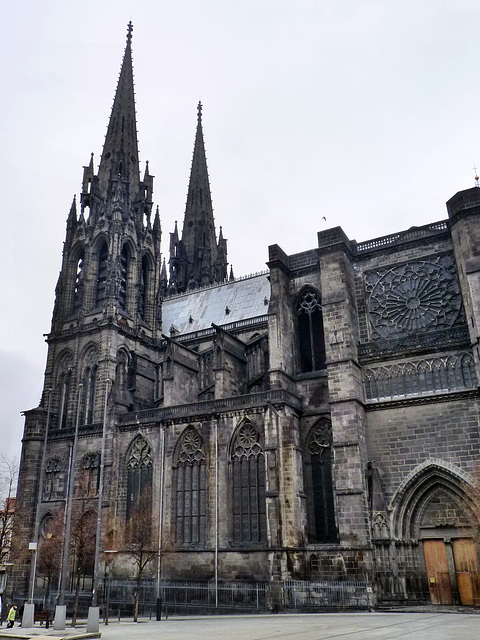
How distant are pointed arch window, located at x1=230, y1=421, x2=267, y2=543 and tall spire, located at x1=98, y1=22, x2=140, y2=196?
27204 mm

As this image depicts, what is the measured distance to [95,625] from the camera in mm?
16250

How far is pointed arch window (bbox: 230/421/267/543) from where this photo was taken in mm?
27484

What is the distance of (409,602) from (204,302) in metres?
31.9

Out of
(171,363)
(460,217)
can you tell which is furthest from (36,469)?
(460,217)

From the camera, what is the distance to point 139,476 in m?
32.3

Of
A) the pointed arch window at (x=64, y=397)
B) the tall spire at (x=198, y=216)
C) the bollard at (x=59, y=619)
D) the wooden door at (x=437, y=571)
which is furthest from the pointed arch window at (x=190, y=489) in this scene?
the tall spire at (x=198, y=216)

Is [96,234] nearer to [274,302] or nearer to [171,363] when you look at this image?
[171,363]

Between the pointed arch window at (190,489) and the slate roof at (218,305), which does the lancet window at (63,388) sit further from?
the pointed arch window at (190,489)

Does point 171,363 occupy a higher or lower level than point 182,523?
higher

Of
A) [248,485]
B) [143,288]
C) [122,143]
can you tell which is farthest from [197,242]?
[248,485]

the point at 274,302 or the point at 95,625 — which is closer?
the point at 95,625

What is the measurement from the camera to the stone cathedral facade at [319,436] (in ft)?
79.6

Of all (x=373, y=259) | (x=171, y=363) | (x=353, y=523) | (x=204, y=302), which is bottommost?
(x=353, y=523)

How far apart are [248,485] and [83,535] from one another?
9414 millimetres
